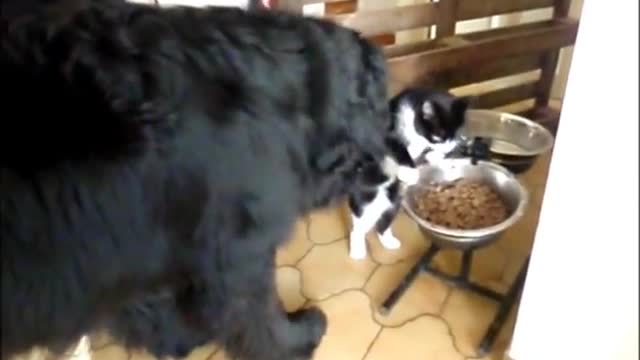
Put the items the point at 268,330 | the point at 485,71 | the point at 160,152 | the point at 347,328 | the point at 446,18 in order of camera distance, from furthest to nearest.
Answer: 1. the point at 485,71
2. the point at 446,18
3. the point at 347,328
4. the point at 268,330
5. the point at 160,152

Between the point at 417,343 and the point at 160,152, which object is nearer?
the point at 160,152

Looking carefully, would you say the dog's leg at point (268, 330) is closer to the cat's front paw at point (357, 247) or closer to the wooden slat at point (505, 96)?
the cat's front paw at point (357, 247)

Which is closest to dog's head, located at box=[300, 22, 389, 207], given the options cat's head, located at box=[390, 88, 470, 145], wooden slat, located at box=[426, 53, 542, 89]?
cat's head, located at box=[390, 88, 470, 145]

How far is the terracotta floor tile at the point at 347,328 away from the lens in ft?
4.50

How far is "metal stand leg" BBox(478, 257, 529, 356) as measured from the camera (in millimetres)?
1358

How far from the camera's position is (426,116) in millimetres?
1511

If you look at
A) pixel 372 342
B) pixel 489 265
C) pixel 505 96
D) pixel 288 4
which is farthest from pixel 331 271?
pixel 505 96

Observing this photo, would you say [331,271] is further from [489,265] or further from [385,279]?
[489,265]

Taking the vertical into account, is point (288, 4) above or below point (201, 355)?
above

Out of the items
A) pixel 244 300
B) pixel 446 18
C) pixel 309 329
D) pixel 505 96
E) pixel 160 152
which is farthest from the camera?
pixel 505 96

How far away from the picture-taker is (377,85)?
42.7 inches

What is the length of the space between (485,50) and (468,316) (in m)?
0.58

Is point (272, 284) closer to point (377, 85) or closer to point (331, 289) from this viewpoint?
point (377, 85)

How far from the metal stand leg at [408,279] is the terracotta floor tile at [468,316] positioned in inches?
3.0
